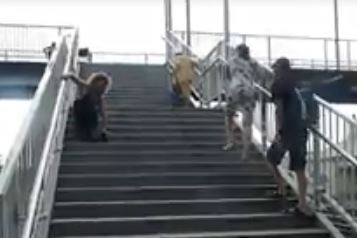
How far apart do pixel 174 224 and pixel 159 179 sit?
4.99 feet

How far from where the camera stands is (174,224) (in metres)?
8.46

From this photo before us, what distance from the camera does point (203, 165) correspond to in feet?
34.8

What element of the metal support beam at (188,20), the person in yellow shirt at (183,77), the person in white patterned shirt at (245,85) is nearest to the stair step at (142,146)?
the person in white patterned shirt at (245,85)

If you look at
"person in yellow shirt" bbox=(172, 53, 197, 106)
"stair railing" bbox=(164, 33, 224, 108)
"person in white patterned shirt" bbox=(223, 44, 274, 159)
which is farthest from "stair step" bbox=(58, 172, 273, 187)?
"person in yellow shirt" bbox=(172, 53, 197, 106)

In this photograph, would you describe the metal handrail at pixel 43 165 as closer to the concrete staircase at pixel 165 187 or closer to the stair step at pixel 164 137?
the concrete staircase at pixel 165 187

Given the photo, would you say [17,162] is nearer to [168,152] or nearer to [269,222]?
[269,222]

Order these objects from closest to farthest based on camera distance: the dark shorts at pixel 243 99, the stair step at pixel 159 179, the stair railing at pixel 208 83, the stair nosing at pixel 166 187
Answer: the stair nosing at pixel 166 187
the stair step at pixel 159 179
the dark shorts at pixel 243 99
the stair railing at pixel 208 83

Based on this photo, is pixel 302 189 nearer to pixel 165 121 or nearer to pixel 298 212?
pixel 298 212

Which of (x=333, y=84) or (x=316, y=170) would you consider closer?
(x=316, y=170)

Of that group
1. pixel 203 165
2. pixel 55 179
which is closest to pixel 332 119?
pixel 203 165

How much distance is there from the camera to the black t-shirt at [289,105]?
8961mm

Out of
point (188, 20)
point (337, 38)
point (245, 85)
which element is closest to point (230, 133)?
point (245, 85)

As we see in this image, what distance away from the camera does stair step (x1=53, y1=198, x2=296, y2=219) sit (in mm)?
8688

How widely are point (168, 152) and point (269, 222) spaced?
2618mm
